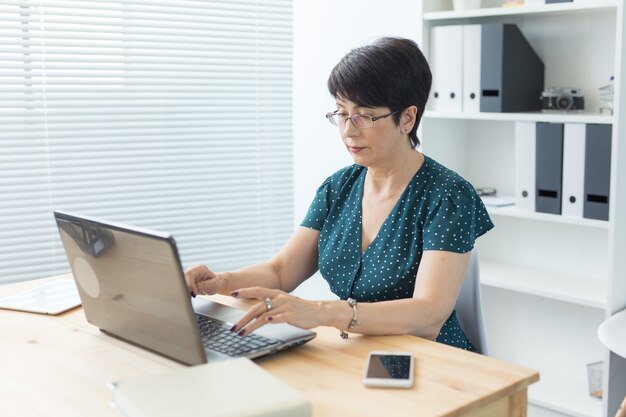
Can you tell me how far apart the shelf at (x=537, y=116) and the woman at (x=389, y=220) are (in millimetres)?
811

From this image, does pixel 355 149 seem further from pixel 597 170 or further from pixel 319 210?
pixel 597 170

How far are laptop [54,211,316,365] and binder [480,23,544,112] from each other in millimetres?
1547

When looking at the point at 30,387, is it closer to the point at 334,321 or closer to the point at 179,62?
the point at 334,321

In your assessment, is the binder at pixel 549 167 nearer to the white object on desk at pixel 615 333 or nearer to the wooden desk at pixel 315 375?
the white object on desk at pixel 615 333

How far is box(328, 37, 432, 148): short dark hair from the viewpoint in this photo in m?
2.00

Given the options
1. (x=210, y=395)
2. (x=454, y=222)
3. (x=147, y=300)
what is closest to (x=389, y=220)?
(x=454, y=222)

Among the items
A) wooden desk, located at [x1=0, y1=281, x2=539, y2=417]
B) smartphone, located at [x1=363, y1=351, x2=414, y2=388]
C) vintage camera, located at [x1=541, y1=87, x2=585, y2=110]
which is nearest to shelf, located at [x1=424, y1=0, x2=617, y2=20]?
vintage camera, located at [x1=541, y1=87, x2=585, y2=110]

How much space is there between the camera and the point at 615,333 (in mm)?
2422

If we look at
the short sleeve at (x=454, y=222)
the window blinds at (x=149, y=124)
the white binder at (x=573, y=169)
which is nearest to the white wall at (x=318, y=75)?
the window blinds at (x=149, y=124)

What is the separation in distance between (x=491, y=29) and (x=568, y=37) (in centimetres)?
29

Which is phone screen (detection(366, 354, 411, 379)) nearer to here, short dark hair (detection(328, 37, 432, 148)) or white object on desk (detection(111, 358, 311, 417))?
white object on desk (detection(111, 358, 311, 417))

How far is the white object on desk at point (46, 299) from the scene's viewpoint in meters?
1.92

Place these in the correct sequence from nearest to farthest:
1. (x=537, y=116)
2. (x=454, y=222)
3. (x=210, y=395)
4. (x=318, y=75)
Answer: (x=210, y=395)
(x=454, y=222)
(x=537, y=116)
(x=318, y=75)

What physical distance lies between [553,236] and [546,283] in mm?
258
